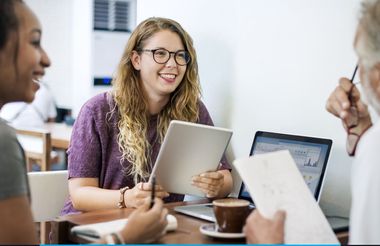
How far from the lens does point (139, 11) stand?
2.60 metres

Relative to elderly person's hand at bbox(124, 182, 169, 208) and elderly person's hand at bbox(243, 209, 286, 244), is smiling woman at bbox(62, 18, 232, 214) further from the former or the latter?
elderly person's hand at bbox(243, 209, 286, 244)

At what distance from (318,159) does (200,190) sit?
37cm

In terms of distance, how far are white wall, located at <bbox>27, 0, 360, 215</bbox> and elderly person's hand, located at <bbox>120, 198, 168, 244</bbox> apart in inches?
27.3

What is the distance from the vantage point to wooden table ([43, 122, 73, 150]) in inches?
164

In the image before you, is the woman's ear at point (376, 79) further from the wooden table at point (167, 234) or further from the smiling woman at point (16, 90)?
the smiling woman at point (16, 90)

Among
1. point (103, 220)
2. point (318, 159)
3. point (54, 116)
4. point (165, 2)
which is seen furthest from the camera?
point (54, 116)

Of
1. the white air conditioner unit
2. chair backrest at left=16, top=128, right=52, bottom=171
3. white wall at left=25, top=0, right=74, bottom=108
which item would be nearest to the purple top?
chair backrest at left=16, top=128, right=52, bottom=171

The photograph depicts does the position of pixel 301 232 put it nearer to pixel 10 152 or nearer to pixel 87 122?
pixel 10 152

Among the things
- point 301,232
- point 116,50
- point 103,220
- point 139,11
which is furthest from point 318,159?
point 116,50

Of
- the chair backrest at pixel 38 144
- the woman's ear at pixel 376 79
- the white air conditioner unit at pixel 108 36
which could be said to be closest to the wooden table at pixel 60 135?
the chair backrest at pixel 38 144

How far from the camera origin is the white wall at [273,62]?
1.91 metres

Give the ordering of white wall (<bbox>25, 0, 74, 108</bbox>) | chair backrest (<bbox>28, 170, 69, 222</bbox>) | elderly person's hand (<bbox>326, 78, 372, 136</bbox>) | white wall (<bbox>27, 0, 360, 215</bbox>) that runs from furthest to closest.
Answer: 1. white wall (<bbox>25, 0, 74, 108</bbox>)
2. chair backrest (<bbox>28, 170, 69, 222</bbox>)
3. white wall (<bbox>27, 0, 360, 215</bbox>)
4. elderly person's hand (<bbox>326, 78, 372, 136</bbox>)

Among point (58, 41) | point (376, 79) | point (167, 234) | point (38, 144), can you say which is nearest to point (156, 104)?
point (167, 234)

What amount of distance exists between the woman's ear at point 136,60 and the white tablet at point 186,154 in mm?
476
